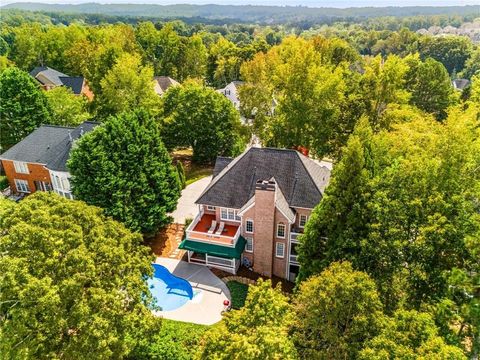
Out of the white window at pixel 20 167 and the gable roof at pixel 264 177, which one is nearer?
the gable roof at pixel 264 177

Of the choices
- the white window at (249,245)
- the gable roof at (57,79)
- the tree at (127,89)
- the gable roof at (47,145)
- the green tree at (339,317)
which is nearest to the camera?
the green tree at (339,317)

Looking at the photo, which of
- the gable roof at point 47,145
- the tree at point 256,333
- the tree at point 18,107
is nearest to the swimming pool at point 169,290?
the tree at point 256,333

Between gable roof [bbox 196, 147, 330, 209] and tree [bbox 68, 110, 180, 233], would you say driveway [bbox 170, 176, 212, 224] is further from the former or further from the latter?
gable roof [bbox 196, 147, 330, 209]

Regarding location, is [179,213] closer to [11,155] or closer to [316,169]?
[316,169]

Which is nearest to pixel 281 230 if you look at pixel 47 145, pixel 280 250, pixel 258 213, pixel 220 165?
pixel 280 250

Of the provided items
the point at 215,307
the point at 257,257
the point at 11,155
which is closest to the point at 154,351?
the point at 215,307

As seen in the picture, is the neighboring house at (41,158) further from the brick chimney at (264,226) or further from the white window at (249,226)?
the brick chimney at (264,226)

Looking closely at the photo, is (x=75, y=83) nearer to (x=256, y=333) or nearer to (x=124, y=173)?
(x=124, y=173)
